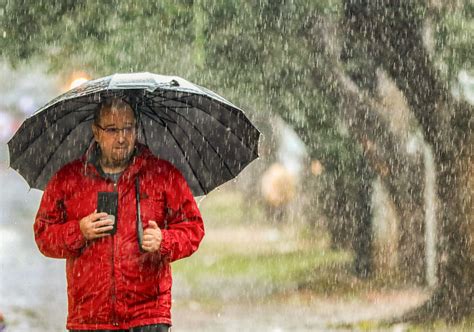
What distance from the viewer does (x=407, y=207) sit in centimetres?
1426

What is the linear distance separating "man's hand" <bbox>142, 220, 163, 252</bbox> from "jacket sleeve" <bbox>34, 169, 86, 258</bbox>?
0.99 ft

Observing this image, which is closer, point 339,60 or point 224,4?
point 224,4

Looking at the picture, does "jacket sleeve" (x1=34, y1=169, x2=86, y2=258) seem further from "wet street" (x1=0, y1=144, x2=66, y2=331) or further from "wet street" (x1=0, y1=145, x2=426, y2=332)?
"wet street" (x1=0, y1=145, x2=426, y2=332)

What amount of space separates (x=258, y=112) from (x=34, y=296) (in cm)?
523

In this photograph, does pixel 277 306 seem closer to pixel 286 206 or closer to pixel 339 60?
pixel 339 60

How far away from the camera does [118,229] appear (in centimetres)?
498

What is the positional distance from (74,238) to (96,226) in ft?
0.48

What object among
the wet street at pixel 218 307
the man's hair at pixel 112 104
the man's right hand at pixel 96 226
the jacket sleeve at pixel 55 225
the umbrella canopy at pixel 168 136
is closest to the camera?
the man's right hand at pixel 96 226

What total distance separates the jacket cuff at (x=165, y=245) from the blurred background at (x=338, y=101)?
20.8 feet

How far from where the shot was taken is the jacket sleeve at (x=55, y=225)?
5.02 m

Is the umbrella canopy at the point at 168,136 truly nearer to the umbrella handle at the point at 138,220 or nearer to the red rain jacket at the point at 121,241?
the red rain jacket at the point at 121,241

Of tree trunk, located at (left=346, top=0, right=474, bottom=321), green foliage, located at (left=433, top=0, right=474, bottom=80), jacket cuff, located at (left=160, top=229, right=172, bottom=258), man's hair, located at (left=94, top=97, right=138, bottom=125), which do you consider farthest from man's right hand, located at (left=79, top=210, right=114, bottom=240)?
green foliage, located at (left=433, top=0, right=474, bottom=80)

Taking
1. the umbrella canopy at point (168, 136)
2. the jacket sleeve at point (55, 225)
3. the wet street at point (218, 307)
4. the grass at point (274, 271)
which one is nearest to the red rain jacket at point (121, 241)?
the jacket sleeve at point (55, 225)

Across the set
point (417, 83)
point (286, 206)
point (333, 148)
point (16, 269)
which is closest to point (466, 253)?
point (417, 83)
